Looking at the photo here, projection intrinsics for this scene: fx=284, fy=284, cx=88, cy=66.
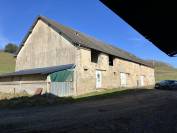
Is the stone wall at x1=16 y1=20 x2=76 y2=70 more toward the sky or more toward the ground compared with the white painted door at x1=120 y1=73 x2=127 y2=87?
more toward the sky

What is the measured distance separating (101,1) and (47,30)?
29846 millimetres

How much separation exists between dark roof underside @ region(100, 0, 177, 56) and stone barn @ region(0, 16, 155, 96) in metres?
18.5

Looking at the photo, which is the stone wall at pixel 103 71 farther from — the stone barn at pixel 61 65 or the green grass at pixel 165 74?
the green grass at pixel 165 74

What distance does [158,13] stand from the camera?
8.97m

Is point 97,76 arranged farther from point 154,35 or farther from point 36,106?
point 154,35

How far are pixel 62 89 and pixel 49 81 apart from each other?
5.55 ft

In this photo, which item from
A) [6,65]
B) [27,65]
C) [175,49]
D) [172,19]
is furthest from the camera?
[6,65]

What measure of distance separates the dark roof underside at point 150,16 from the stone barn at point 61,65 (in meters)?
18.5

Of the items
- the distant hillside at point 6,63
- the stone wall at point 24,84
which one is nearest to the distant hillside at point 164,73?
the distant hillside at point 6,63

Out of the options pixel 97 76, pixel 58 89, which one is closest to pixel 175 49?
pixel 58 89

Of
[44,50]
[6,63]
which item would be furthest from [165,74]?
[44,50]

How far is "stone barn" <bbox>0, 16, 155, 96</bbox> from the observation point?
1202 inches

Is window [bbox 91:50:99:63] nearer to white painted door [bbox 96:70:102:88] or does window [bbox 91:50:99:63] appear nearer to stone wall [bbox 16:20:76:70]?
white painted door [bbox 96:70:102:88]

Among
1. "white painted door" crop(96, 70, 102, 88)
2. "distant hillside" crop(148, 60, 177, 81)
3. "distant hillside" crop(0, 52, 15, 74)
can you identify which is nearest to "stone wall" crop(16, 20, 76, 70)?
"white painted door" crop(96, 70, 102, 88)
